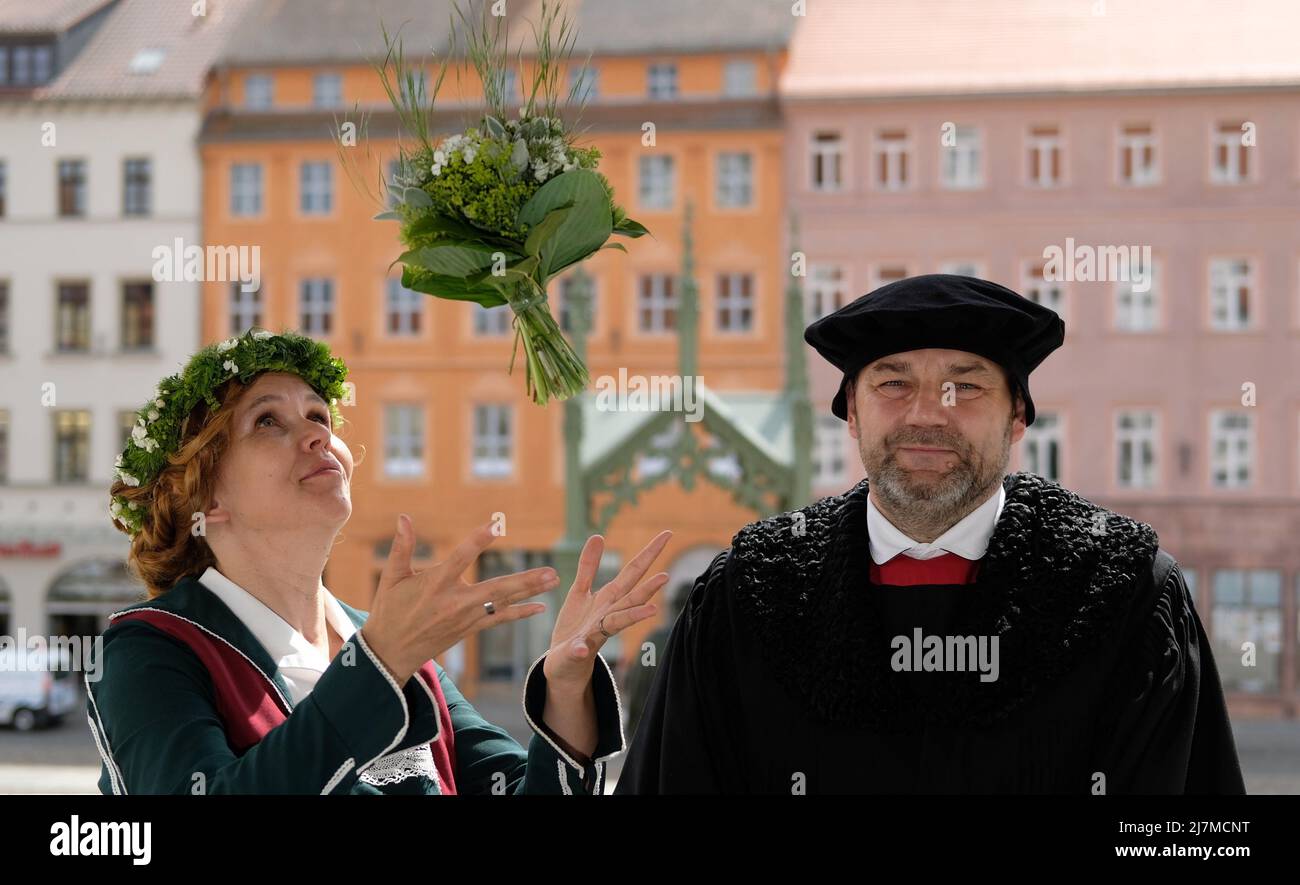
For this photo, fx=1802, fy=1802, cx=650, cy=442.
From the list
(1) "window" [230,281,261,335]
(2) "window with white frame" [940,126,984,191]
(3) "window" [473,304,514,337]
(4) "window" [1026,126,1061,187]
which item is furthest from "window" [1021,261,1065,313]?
(1) "window" [230,281,261,335]

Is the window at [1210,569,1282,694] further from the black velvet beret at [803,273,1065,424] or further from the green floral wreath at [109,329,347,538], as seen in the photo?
the green floral wreath at [109,329,347,538]

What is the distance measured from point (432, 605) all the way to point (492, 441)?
2532 cm

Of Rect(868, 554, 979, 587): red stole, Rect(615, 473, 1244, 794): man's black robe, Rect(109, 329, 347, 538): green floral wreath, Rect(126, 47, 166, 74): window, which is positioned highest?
Rect(126, 47, 166, 74): window

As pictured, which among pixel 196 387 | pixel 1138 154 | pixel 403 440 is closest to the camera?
pixel 196 387

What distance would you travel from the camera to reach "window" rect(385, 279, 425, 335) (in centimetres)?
2786

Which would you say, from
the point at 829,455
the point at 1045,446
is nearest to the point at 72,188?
the point at 829,455

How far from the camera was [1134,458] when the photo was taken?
85.0 ft

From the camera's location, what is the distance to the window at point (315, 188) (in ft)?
91.8

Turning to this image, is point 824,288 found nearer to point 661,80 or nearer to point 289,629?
point 661,80

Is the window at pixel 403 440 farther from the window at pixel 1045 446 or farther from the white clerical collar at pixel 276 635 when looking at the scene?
the white clerical collar at pixel 276 635

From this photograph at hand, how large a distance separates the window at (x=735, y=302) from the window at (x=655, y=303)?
728 mm

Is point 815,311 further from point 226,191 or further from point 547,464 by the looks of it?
point 226,191

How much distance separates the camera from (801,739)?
2.65 meters

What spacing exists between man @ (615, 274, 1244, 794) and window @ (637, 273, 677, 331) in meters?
24.4
